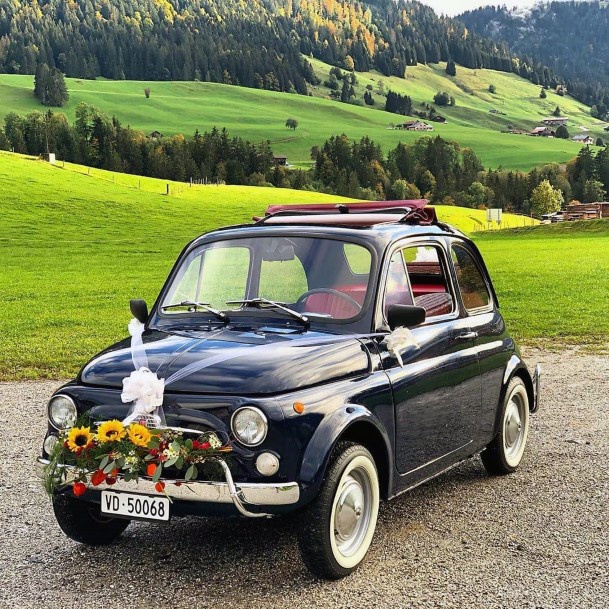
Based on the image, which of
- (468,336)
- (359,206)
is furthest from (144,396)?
(359,206)

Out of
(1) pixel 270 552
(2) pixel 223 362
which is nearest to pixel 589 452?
(1) pixel 270 552

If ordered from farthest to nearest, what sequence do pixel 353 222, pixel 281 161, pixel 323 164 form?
pixel 281 161, pixel 323 164, pixel 353 222

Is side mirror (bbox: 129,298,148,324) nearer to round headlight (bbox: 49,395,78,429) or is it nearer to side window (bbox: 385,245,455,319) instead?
round headlight (bbox: 49,395,78,429)

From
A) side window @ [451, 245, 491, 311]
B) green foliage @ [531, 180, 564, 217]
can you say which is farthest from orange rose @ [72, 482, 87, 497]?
green foliage @ [531, 180, 564, 217]

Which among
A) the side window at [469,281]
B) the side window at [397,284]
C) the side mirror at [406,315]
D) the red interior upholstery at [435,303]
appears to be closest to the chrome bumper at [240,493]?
the side mirror at [406,315]

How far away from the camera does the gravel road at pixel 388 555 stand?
455cm

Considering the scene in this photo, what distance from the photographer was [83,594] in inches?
182

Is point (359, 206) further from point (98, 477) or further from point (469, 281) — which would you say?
point (98, 477)

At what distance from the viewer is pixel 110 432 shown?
4.50m

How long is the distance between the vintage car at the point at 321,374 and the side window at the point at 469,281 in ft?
0.07

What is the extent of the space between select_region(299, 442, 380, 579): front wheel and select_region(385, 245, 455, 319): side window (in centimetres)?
123

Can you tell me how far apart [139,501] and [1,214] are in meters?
66.5

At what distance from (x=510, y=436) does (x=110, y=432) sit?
383 centimetres

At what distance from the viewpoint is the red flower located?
14.7ft
